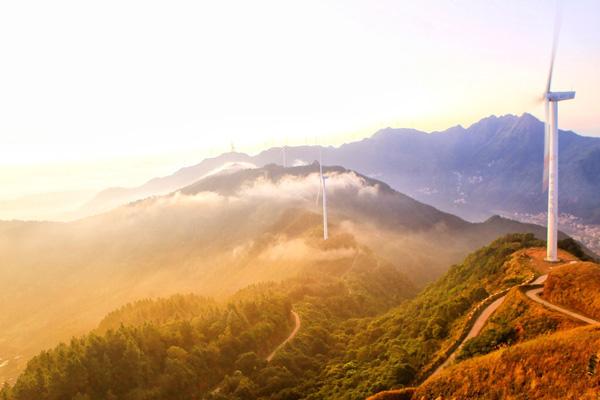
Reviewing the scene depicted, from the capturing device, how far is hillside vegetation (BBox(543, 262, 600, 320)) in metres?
47.0

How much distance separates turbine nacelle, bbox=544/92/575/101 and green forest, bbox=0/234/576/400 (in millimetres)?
30955

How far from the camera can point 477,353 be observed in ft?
148

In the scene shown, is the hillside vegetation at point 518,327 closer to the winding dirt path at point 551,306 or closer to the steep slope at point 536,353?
the steep slope at point 536,353

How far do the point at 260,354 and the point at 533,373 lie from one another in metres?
71.6

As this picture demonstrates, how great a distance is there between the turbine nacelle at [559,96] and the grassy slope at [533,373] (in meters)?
45.3

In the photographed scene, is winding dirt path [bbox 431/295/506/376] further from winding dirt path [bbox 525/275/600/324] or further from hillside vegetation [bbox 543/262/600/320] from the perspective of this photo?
hillside vegetation [bbox 543/262/600/320]

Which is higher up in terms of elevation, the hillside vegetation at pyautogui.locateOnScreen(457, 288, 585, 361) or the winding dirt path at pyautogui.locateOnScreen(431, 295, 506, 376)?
the hillside vegetation at pyautogui.locateOnScreen(457, 288, 585, 361)

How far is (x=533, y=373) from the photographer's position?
34531 millimetres

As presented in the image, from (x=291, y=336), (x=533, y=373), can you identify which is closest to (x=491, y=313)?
(x=533, y=373)

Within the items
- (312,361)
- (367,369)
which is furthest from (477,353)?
(312,361)

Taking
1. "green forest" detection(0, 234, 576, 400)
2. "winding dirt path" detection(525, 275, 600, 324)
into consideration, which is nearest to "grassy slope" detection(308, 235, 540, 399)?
"green forest" detection(0, 234, 576, 400)

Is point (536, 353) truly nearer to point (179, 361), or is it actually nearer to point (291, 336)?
point (179, 361)

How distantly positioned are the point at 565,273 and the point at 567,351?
74.4ft

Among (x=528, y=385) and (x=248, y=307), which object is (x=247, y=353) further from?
(x=528, y=385)
